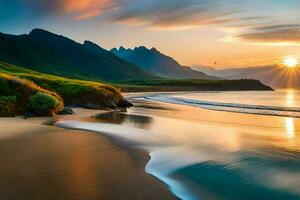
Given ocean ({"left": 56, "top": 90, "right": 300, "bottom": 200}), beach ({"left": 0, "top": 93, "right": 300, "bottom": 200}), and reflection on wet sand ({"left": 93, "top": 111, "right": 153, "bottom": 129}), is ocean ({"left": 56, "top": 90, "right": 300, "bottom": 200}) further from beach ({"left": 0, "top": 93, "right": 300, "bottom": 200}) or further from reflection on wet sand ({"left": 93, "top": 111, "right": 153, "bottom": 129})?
reflection on wet sand ({"left": 93, "top": 111, "right": 153, "bottom": 129})

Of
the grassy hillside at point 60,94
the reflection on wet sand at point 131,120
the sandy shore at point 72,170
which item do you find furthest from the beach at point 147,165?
the grassy hillside at point 60,94

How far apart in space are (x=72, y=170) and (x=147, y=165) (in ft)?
9.78

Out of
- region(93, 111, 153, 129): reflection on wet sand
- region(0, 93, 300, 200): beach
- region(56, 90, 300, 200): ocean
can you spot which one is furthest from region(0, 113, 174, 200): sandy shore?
region(93, 111, 153, 129): reflection on wet sand

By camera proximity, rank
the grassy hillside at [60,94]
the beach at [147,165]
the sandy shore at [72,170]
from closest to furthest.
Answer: the sandy shore at [72,170] → the beach at [147,165] → the grassy hillside at [60,94]

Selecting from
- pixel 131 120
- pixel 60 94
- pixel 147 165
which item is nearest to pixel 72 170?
pixel 147 165

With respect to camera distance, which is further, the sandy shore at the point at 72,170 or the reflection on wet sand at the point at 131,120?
the reflection on wet sand at the point at 131,120

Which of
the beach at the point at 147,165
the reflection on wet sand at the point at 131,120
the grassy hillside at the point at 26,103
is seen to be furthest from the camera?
the grassy hillside at the point at 26,103

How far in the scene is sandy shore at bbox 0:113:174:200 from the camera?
10.8 meters

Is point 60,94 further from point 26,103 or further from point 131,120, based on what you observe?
point 131,120

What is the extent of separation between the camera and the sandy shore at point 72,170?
1081 centimetres

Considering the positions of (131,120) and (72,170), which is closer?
(72,170)

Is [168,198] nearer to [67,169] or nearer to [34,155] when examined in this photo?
[67,169]

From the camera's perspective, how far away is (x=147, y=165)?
1468 cm

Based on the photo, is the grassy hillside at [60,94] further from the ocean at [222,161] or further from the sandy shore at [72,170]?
the sandy shore at [72,170]
